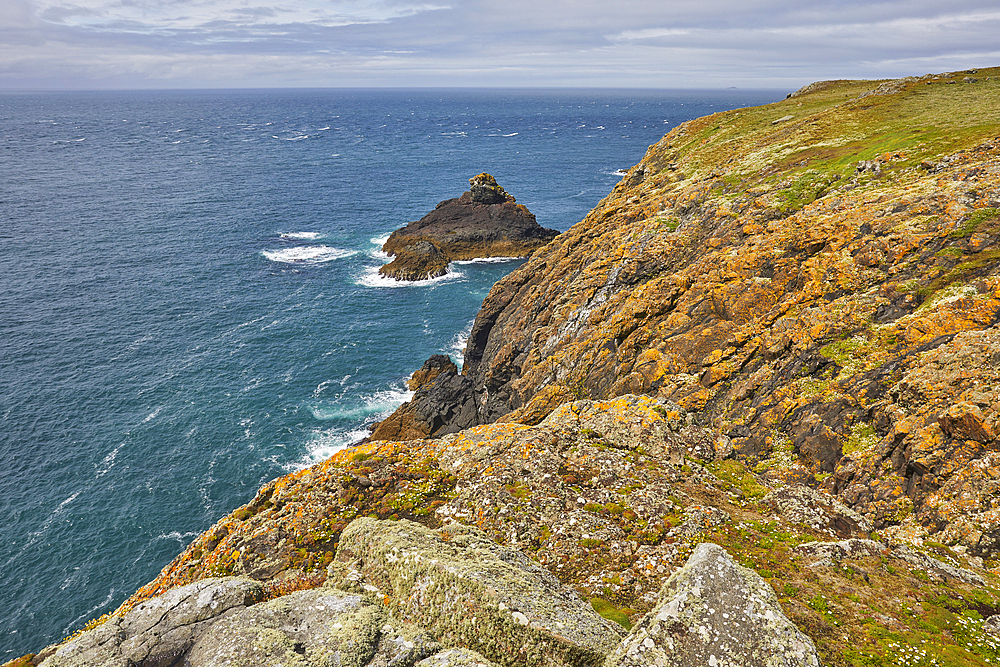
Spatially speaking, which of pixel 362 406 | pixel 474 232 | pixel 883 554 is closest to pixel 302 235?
pixel 474 232

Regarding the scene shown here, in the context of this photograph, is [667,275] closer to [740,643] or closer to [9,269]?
[740,643]

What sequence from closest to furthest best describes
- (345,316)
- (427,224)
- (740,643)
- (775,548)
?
1. (740,643)
2. (775,548)
3. (345,316)
4. (427,224)

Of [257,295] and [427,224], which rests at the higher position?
[427,224]

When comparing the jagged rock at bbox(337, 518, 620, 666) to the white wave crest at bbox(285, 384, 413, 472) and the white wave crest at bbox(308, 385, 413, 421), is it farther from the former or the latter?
the white wave crest at bbox(308, 385, 413, 421)

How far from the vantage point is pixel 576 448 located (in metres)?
17.1

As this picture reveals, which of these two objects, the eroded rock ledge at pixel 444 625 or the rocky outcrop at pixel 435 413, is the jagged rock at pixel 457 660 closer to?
the eroded rock ledge at pixel 444 625

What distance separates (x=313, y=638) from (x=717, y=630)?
7.37 m

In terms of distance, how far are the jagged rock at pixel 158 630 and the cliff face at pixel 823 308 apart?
17.0 m

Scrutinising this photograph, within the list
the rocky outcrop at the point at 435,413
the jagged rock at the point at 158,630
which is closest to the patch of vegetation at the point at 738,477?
the jagged rock at the point at 158,630

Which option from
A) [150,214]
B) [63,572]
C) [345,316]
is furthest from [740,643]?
[150,214]

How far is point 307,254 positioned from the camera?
96.1 metres

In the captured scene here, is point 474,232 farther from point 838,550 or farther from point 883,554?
point 883,554

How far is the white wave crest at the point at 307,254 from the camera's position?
305 ft

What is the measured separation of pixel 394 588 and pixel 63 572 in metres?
42.9
